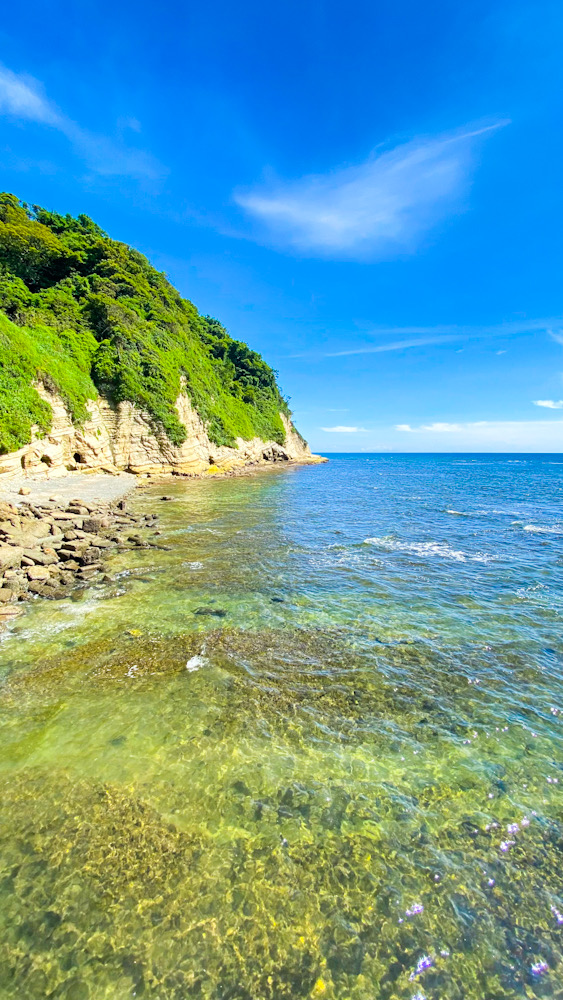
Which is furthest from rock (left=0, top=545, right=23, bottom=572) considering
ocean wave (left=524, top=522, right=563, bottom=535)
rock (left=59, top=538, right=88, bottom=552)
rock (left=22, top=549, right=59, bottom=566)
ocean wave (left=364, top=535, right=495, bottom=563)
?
ocean wave (left=524, top=522, right=563, bottom=535)

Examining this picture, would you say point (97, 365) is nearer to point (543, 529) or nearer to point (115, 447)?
point (115, 447)

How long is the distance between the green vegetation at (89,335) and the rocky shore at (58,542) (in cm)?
987

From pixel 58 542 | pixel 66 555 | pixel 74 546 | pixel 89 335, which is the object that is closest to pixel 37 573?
pixel 66 555

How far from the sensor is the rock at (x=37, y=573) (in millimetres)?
12266

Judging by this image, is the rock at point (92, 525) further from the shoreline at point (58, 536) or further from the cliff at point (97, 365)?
the cliff at point (97, 365)

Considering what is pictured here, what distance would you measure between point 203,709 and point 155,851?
2.40 metres

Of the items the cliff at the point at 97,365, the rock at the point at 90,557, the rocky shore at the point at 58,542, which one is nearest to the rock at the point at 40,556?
the rocky shore at the point at 58,542

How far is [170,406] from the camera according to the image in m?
43.6

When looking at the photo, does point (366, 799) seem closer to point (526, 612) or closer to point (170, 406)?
point (526, 612)

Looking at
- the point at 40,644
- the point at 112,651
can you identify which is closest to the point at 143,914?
the point at 112,651

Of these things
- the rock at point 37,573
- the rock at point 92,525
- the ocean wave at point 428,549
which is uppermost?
the rock at point 92,525

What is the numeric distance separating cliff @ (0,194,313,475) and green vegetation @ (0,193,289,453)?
0.13 meters

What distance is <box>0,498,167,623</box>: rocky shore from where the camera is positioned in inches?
462

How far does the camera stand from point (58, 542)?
1579 centimetres
